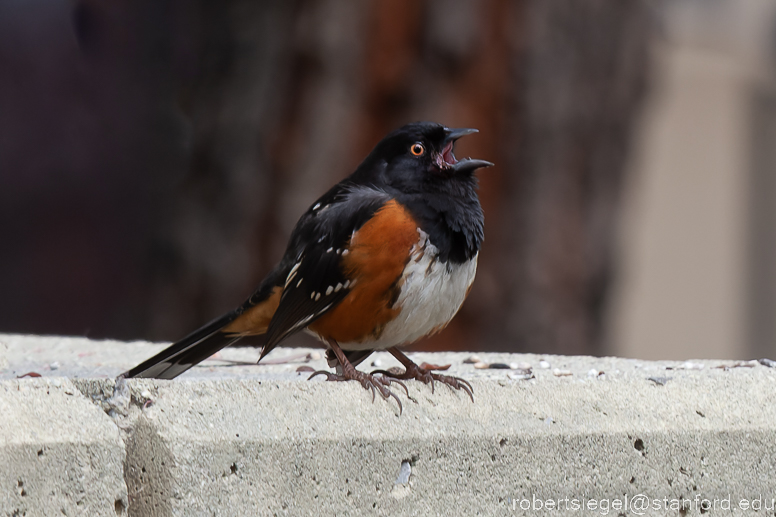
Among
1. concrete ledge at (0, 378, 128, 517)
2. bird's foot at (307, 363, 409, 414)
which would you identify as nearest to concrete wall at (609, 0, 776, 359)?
bird's foot at (307, 363, 409, 414)

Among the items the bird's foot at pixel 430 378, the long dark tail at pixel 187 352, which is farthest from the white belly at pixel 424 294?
the long dark tail at pixel 187 352

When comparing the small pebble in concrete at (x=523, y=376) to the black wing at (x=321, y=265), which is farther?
the black wing at (x=321, y=265)

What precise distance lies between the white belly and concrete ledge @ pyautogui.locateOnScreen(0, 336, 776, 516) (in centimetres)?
34

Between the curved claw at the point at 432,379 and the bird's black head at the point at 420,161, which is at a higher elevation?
the bird's black head at the point at 420,161

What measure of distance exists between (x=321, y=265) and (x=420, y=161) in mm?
446

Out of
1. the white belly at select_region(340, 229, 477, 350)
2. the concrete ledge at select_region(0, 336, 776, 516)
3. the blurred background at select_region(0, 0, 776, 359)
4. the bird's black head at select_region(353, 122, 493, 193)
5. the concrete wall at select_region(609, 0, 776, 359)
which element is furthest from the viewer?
the concrete wall at select_region(609, 0, 776, 359)

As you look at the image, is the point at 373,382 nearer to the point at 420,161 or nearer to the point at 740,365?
the point at 420,161

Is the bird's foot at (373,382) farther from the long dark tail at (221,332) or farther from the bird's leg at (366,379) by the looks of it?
the long dark tail at (221,332)

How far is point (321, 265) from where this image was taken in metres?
2.62

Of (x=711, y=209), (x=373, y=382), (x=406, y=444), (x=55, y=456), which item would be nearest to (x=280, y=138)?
(x=373, y=382)

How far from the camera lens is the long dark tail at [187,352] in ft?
8.38

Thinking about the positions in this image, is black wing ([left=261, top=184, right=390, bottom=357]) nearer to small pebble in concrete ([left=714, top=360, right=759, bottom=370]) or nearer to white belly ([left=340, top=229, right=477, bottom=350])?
white belly ([left=340, top=229, right=477, bottom=350])

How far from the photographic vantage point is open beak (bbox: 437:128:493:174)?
278cm

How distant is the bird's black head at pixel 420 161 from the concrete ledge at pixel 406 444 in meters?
0.73
